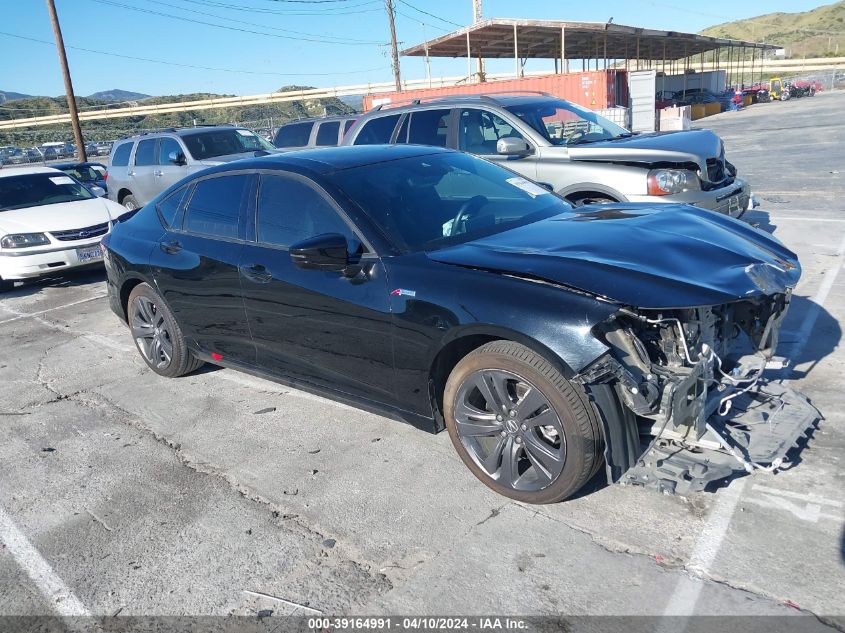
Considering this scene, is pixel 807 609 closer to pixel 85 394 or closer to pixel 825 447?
pixel 825 447

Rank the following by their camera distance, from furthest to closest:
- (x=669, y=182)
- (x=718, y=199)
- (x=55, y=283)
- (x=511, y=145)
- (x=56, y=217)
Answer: (x=55, y=283), (x=56, y=217), (x=511, y=145), (x=718, y=199), (x=669, y=182)

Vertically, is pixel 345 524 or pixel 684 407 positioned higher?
pixel 684 407

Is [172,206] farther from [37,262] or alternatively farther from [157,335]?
[37,262]

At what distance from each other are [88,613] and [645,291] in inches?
108

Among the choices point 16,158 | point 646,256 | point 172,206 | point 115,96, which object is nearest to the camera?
point 646,256

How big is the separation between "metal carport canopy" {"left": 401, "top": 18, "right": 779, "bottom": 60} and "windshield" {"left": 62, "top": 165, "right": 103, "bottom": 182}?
18225 millimetres

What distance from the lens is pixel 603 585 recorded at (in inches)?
106

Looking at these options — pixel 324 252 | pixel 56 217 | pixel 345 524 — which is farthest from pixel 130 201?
pixel 345 524

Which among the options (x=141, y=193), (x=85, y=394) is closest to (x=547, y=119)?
(x=85, y=394)

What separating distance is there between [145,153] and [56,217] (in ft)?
13.8

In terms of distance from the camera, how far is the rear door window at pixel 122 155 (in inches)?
535

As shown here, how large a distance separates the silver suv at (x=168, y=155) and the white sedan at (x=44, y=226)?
7.56 ft

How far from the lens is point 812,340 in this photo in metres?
4.97

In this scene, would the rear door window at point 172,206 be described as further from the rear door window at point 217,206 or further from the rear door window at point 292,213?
the rear door window at point 292,213
